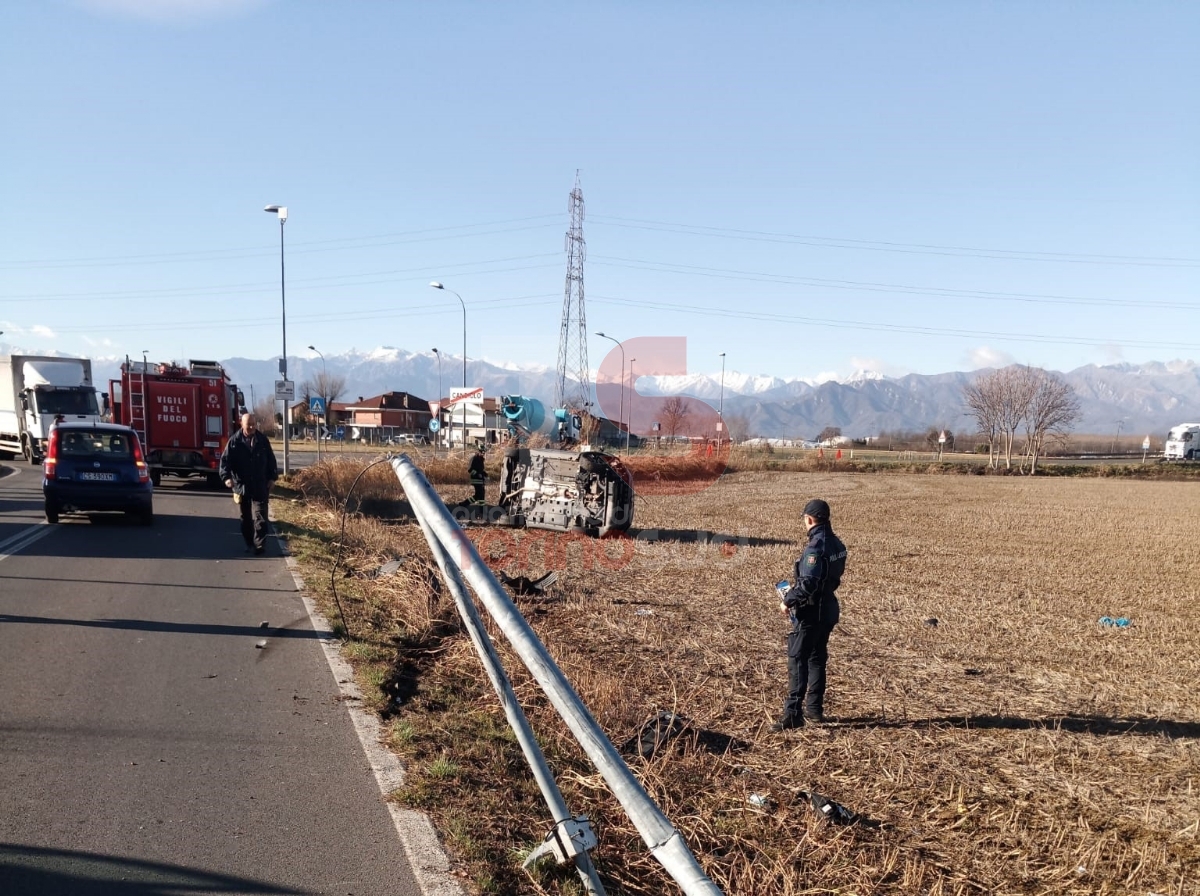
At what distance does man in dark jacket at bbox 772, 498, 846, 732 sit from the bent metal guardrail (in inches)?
113

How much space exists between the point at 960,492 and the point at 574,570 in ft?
83.7

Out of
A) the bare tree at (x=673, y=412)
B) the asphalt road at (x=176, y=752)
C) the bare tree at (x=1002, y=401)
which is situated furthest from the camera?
the bare tree at (x=1002, y=401)

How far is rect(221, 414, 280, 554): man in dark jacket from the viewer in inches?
432

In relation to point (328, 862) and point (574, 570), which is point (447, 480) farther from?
point (328, 862)

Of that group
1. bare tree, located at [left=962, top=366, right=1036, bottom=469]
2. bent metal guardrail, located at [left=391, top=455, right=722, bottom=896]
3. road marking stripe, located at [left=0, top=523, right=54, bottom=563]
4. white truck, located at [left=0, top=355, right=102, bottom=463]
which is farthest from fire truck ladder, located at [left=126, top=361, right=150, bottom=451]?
bare tree, located at [left=962, top=366, right=1036, bottom=469]

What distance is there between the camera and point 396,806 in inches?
162

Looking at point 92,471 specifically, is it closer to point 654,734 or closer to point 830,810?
point 654,734

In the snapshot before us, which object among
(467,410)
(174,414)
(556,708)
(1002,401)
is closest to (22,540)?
(174,414)

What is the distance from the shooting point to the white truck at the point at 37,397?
2580 centimetres

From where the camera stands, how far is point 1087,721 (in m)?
6.15

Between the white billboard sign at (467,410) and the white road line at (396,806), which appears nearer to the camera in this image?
the white road line at (396,806)

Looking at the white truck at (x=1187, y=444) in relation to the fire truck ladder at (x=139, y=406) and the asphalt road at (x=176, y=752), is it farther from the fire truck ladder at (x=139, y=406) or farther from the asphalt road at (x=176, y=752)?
the asphalt road at (x=176, y=752)

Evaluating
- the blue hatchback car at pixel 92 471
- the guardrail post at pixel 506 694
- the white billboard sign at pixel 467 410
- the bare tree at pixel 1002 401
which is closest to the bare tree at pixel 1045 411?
the bare tree at pixel 1002 401

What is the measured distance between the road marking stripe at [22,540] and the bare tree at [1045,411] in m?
54.1
